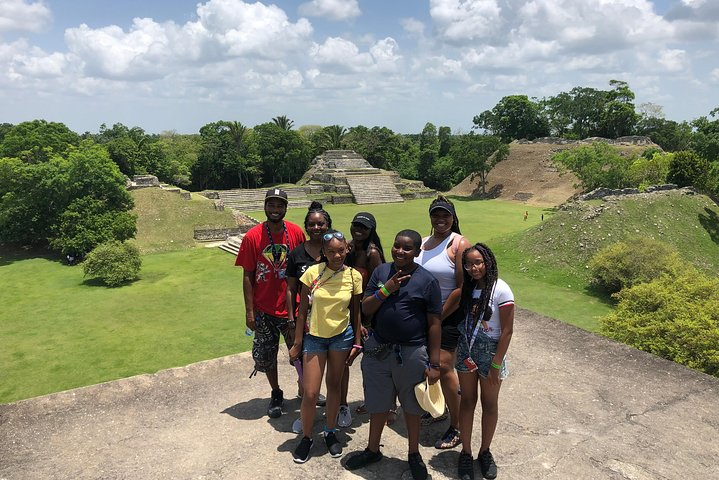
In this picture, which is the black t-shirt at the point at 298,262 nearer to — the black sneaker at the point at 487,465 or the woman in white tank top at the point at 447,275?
the woman in white tank top at the point at 447,275

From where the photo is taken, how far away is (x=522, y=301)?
10695 millimetres

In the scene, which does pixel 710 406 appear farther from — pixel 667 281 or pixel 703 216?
pixel 703 216

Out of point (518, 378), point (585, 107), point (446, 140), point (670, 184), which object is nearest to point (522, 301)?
point (518, 378)

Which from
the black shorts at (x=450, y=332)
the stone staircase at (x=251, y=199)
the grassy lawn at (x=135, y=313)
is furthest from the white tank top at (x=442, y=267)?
the stone staircase at (x=251, y=199)

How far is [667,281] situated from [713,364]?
110 inches

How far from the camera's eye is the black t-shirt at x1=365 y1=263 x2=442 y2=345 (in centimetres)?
279

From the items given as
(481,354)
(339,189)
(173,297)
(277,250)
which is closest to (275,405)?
(277,250)

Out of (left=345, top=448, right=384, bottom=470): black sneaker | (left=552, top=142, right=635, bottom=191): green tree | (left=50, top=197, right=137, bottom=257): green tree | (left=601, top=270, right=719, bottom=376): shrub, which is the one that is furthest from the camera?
(left=552, top=142, right=635, bottom=191): green tree

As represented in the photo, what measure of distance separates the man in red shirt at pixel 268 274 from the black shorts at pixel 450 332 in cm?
126

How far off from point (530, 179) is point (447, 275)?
33018 mm

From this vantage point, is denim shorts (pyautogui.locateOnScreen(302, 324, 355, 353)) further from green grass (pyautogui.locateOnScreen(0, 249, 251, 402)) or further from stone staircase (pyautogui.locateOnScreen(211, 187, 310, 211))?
stone staircase (pyautogui.locateOnScreen(211, 187, 310, 211))

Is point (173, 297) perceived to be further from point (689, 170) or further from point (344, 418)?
point (689, 170)

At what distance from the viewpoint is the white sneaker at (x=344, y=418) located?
11.6ft

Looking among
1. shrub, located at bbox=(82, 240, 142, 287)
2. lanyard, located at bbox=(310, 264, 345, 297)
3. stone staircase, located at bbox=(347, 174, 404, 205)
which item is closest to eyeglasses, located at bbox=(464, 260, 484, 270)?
lanyard, located at bbox=(310, 264, 345, 297)
